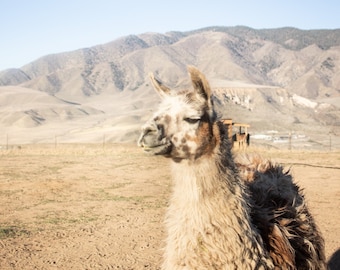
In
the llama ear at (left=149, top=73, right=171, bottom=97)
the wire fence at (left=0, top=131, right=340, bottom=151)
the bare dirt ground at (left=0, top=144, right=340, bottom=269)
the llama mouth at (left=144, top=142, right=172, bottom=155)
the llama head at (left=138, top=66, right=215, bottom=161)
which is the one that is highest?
the llama ear at (left=149, top=73, right=171, bottom=97)

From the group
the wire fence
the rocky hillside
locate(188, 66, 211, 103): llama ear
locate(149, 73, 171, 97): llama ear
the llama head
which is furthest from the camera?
the rocky hillside

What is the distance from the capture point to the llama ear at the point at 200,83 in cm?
338

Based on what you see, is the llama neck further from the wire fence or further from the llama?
the wire fence

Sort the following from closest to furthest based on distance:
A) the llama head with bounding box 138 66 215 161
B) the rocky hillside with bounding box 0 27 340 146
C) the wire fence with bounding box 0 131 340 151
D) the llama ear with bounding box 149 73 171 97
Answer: the llama head with bounding box 138 66 215 161
the llama ear with bounding box 149 73 171 97
the wire fence with bounding box 0 131 340 151
the rocky hillside with bounding box 0 27 340 146

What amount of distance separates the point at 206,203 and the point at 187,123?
0.77m

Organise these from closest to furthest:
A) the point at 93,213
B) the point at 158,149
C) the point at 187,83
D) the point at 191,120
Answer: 1. the point at 158,149
2. the point at 191,120
3. the point at 93,213
4. the point at 187,83

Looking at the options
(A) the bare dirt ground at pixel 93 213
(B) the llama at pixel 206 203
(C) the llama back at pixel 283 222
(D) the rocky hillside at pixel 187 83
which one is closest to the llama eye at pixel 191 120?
(B) the llama at pixel 206 203

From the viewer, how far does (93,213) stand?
10156 mm

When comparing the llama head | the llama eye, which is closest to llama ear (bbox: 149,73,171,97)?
the llama head

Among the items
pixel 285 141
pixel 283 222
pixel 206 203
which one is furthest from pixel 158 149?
pixel 285 141

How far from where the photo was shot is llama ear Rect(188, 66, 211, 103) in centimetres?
338

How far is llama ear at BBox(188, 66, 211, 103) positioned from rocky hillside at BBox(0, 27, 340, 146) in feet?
149

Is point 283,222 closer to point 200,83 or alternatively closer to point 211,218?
point 211,218

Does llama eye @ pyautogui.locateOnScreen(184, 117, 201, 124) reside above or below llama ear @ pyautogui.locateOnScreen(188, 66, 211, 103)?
below
